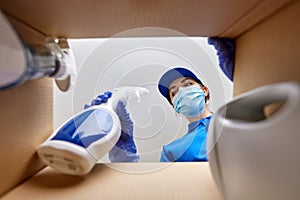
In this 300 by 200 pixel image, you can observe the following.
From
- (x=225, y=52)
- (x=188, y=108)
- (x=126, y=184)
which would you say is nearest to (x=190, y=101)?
(x=188, y=108)

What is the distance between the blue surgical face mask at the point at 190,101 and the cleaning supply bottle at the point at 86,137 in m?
0.12

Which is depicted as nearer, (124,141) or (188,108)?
(188,108)

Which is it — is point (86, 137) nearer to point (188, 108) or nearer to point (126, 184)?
point (126, 184)

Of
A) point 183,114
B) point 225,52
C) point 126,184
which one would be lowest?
point 126,184

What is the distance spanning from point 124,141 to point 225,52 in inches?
13.8

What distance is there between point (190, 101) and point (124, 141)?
0.22 meters

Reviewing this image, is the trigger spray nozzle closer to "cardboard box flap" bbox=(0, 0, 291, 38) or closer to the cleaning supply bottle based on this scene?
the cleaning supply bottle

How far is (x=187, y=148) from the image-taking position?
77cm

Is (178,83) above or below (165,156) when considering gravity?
above

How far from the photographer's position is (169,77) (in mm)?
722

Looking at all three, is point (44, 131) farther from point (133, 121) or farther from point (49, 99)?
point (133, 121)

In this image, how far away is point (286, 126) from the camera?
302mm

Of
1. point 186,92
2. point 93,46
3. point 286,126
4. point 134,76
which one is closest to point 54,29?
point 93,46

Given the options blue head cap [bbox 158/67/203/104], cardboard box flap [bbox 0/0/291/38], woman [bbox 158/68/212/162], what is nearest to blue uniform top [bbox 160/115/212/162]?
woman [bbox 158/68/212/162]
